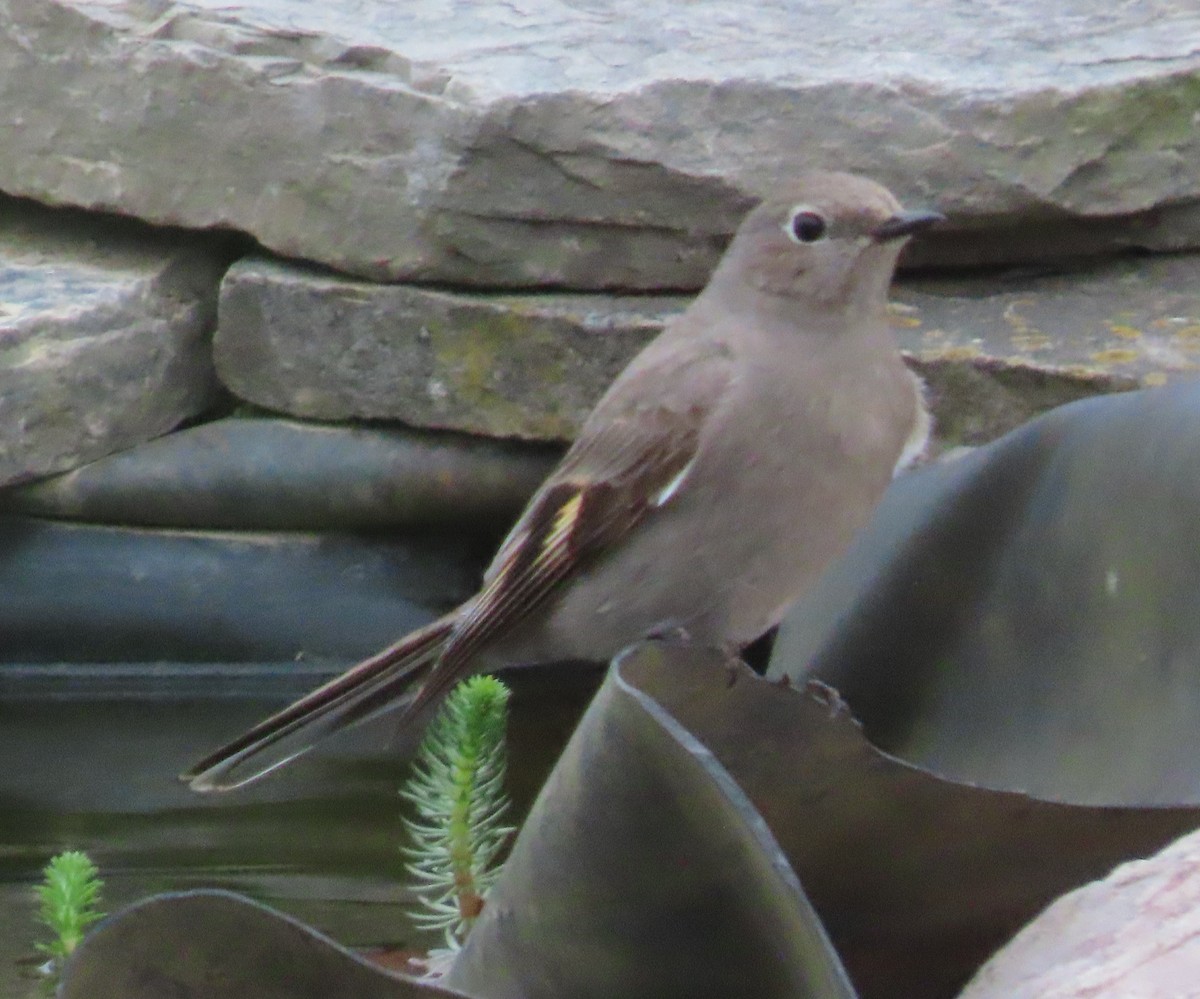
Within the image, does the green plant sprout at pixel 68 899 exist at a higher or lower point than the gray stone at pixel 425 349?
higher

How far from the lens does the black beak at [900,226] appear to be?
247 cm

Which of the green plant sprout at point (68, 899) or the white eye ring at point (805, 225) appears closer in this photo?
the green plant sprout at point (68, 899)

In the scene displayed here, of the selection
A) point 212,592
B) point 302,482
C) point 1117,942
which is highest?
point 1117,942

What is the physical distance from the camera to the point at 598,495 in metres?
2.54

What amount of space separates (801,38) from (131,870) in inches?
70.9

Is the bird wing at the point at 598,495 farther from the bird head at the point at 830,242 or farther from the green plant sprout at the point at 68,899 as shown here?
the green plant sprout at the point at 68,899

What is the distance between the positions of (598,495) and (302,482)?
34.4 inches

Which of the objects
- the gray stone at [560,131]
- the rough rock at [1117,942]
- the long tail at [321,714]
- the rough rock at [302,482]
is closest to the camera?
the rough rock at [1117,942]

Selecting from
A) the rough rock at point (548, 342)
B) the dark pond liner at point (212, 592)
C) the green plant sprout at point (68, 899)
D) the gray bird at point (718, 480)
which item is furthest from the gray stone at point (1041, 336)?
the green plant sprout at point (68, 899)

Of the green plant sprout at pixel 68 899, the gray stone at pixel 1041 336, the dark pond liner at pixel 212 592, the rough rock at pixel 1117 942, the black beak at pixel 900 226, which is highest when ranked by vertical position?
the rough rock at pixel 1117 942

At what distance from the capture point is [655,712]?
4.07ft

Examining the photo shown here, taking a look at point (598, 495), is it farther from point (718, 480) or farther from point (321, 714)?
point (321, 714)

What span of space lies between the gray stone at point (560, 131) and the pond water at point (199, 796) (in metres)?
0.71

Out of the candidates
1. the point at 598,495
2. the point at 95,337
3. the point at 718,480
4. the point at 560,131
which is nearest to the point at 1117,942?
the point at 718,480
